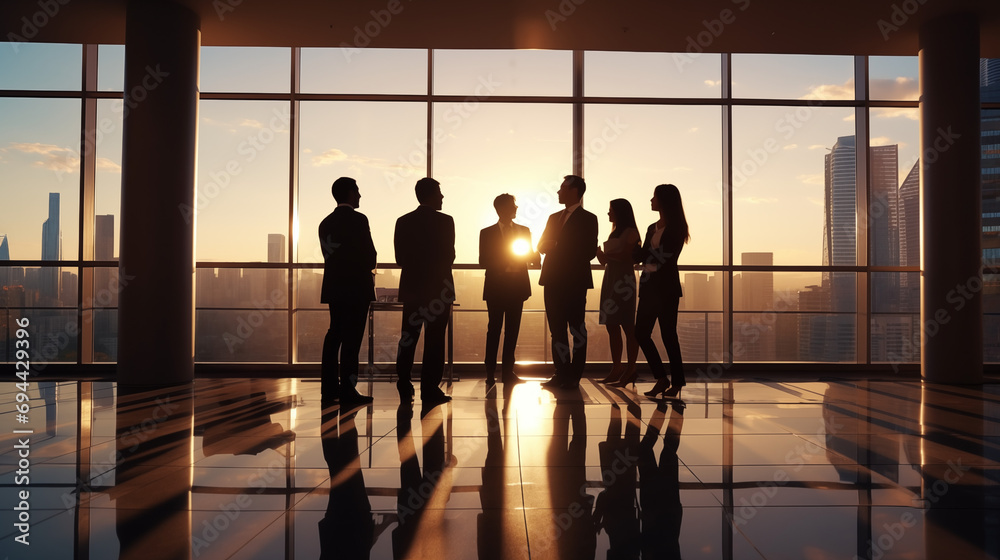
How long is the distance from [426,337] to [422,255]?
556mm

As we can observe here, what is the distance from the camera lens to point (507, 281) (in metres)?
5.41

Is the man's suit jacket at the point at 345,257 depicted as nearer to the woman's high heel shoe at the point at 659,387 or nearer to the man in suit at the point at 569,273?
the man in suit at the point at 569,273

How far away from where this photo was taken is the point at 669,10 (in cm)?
604

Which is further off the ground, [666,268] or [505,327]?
[666,268]

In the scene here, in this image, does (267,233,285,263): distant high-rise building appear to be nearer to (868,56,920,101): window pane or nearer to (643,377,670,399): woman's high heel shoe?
(643,377,670,399): woman's high heel shoe

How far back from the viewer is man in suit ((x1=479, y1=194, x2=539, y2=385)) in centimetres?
543

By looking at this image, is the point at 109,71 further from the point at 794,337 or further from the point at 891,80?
the point at 891,80

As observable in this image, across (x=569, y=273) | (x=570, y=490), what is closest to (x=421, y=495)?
(x=570, y=490)

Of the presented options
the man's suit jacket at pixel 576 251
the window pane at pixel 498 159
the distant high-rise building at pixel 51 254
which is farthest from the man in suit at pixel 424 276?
the distant high-rise building at pixel 51 254

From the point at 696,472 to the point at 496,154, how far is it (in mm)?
5710

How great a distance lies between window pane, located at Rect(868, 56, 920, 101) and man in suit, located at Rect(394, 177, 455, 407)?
5.87 meters

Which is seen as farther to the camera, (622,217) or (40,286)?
(40,286)

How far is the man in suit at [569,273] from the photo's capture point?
521cm

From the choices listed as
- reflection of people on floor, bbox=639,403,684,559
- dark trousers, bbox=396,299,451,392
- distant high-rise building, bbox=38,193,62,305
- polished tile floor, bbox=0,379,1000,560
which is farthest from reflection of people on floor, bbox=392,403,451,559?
distant high-rise building, bbox=38,193,62,305
